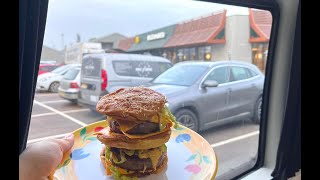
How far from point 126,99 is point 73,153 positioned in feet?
1.15

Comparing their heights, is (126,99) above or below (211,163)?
above

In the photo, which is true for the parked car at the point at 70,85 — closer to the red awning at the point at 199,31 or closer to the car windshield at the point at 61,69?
the car windshield at the point at 61,69

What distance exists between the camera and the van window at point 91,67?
1.61 m

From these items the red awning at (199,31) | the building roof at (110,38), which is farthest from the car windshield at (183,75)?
the building roof at (110,38)

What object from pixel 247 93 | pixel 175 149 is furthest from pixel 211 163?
pixel 247 93

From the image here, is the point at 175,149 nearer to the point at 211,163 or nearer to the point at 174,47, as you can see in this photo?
the point at 211,163

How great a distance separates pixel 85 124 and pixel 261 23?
5.30 feet

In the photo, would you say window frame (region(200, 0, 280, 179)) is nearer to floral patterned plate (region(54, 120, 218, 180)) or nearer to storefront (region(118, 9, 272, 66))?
storefront (region(118, 9, 272, 66))

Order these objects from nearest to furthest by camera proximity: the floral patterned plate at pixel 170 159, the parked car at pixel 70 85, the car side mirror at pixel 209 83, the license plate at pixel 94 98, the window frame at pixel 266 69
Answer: the floral patterned plate at pixel 170 159 < the parked car at pixel 70 85 < the license plate at pixel 94 98 < the window frame at pixel 266 69 < the car side mirror at pixel 209 83

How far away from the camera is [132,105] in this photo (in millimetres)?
1044

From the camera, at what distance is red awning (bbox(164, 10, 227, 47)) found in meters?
1.89

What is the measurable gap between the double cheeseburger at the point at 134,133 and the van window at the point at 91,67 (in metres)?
0.55

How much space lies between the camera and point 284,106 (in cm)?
211

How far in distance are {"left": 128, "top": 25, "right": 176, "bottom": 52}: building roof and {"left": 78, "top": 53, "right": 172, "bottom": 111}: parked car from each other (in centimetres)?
9
